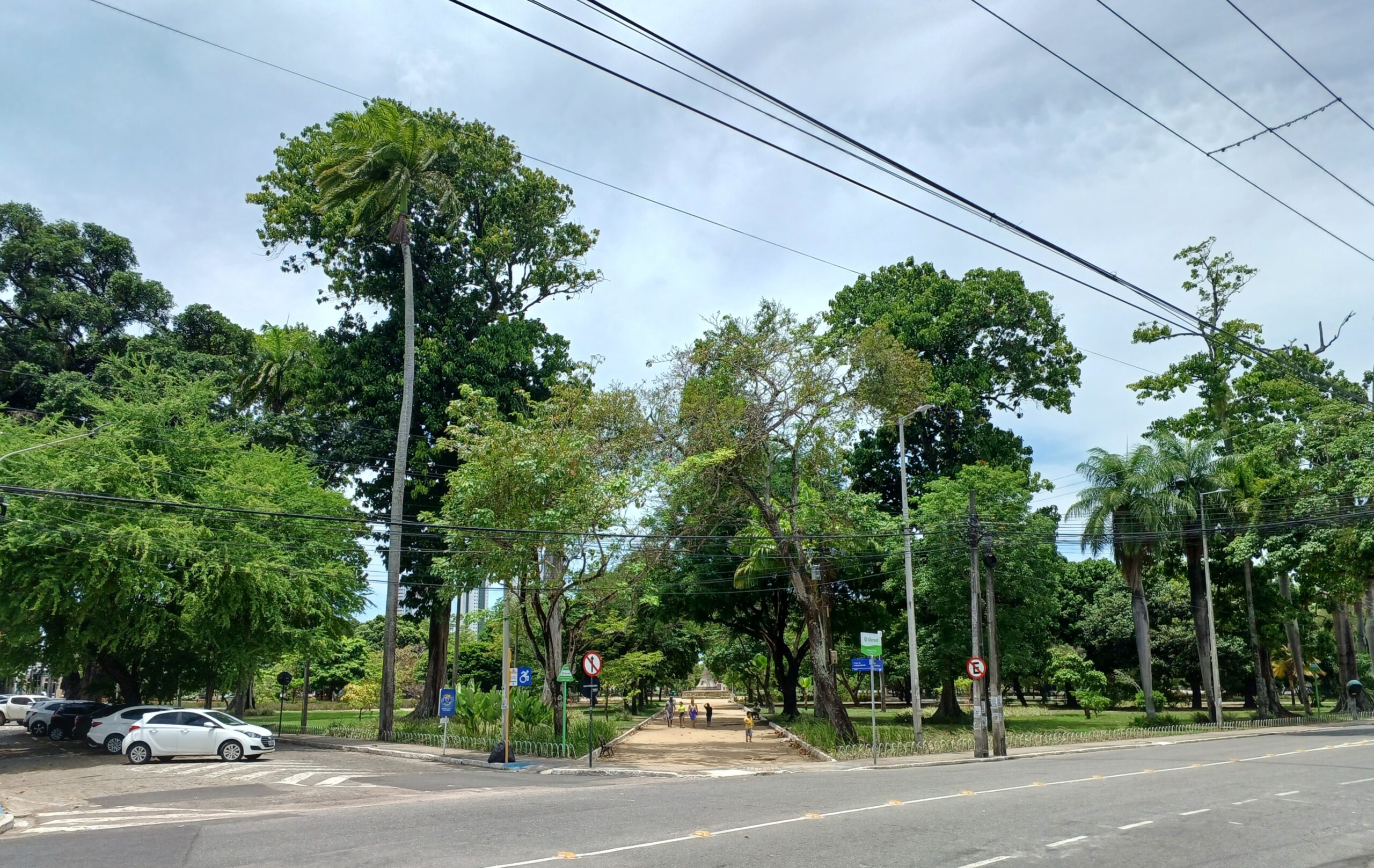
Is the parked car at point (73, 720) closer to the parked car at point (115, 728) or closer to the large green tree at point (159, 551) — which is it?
the large green tree at point (159, 551)

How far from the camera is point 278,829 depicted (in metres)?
12.0

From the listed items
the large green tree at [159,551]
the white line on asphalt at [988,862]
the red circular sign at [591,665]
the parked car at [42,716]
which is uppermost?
the large green tree at [159,551]

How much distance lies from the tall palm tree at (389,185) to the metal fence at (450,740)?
700mm

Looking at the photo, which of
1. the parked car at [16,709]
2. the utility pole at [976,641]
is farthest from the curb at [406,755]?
the parked car at [16,709]

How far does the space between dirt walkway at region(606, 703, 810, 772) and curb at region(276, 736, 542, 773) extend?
2.89 meters

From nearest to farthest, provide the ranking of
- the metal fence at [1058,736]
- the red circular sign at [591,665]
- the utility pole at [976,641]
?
the red circular sign at [591,665] < the utility pole at [976,641] < the metal fence at [1058,736]

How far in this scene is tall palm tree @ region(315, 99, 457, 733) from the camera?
3167 cm

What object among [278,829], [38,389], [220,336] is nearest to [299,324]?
[220,336]

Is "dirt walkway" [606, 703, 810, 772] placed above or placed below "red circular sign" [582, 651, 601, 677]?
below

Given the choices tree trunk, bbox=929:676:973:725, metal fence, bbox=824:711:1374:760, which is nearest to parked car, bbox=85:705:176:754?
metal fence, bbox=824:711:1374:760

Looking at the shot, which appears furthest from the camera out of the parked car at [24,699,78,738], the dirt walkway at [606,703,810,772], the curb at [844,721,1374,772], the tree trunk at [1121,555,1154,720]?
the tree trunk at [1121,555,1154,720]

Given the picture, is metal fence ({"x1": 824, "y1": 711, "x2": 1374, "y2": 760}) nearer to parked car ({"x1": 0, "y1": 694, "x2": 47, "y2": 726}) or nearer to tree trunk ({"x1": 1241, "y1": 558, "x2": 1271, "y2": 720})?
tree trunk ({"x1": 1241, "y1": 558, "x2": 1271, "y2": 720})

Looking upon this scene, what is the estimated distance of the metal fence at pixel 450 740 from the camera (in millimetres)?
25281

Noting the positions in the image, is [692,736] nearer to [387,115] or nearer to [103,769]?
[103,769]
